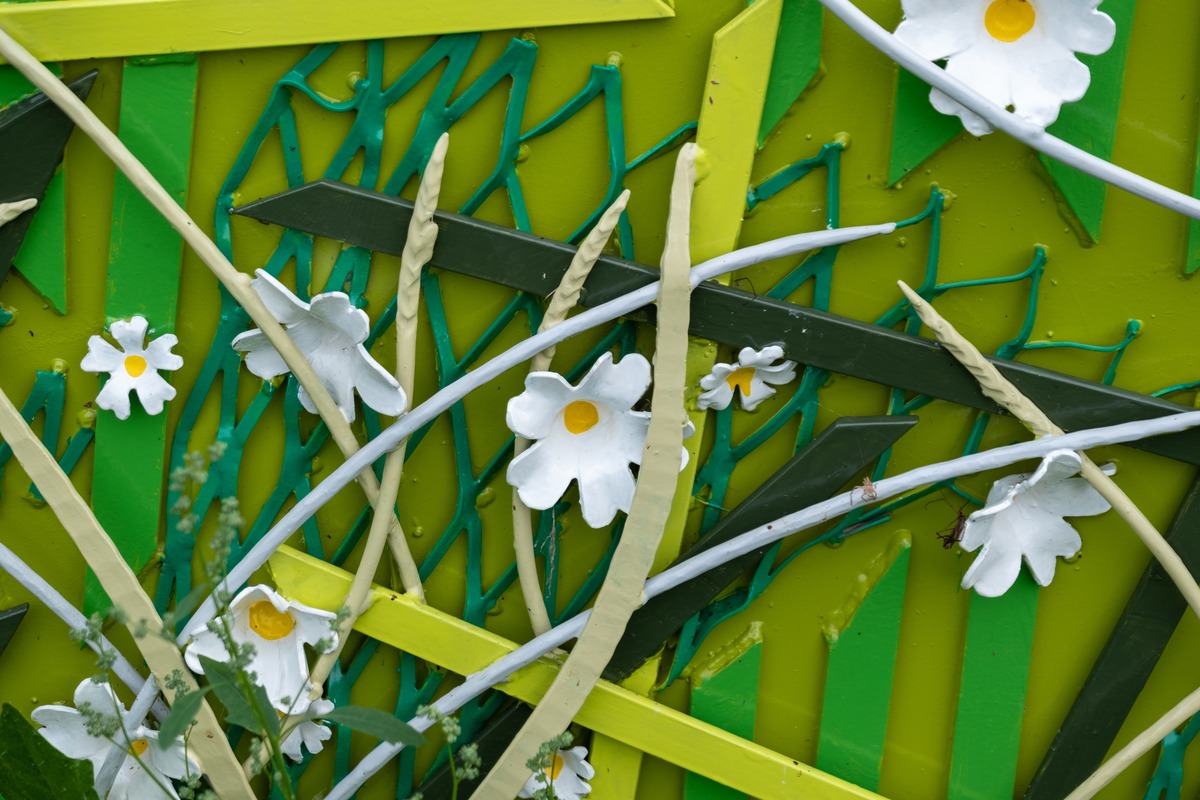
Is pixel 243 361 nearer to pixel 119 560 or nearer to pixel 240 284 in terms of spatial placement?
pixel 240 284

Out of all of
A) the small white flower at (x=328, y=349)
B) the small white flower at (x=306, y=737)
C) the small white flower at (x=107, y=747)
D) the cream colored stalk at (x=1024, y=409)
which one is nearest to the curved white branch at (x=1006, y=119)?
the cream colored stalk at (x=1024, y=409)

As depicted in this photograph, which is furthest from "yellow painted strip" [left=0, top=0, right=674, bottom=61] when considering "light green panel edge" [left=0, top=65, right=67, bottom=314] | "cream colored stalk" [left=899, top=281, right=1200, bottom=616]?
"cream colored stalk" [left=899, top=281, right=1200, bottom=616]

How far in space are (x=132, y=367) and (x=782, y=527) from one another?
2.15ft

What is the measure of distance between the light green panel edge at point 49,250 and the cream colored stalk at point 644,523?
1.94 ft

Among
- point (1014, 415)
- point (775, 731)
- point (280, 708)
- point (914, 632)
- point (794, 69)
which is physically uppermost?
point (794, 69)

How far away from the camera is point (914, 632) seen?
3.12 feet

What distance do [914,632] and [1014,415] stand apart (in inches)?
9.5

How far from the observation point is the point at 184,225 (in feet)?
2.90

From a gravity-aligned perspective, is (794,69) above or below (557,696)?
above

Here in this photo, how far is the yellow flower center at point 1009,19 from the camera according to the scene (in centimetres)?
81

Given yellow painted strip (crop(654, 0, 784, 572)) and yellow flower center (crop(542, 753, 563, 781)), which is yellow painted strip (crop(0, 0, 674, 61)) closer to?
yellow painted strip (crop(654, 0, 784, 572))

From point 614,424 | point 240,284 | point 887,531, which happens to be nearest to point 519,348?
point 614,424

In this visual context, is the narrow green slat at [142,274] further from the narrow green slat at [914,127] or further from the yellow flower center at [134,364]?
the narrow green slat at [914,127]

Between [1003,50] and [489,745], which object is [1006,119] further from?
[489,745]
